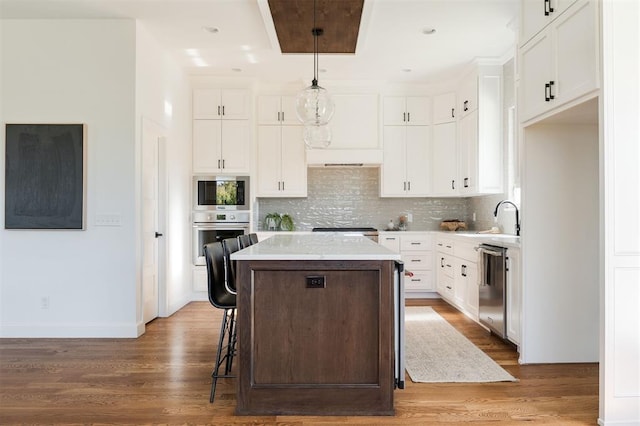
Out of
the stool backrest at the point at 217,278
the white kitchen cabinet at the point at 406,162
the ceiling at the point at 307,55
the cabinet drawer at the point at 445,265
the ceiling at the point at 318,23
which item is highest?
the ceiling at the point at 307,55

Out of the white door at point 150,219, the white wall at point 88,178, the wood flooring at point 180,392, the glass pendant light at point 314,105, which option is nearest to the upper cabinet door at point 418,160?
the glass pendant light at point 314,105

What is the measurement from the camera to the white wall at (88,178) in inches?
155

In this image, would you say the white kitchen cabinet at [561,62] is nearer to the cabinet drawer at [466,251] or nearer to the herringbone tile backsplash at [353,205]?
the cabinet drawer at [466,251]

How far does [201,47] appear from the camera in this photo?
15.1ft

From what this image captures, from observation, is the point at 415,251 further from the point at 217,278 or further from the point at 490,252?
the point at 217,278

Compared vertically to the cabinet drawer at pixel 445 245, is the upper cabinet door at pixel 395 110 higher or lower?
higher

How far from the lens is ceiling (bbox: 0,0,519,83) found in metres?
3.68

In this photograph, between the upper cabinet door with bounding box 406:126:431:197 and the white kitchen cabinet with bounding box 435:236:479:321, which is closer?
the white kitchen cabinet with bounding box 435:236:479:321

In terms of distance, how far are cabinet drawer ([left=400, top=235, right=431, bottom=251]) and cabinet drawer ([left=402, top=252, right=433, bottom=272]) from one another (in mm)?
80

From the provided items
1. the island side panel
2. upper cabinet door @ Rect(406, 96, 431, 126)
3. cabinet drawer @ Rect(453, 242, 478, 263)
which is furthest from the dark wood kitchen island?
upper cabinet door @ Rect(406, 96, 431, 126)

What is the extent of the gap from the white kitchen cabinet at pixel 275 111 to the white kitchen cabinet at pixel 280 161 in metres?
0.08

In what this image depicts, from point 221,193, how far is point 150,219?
1.26m

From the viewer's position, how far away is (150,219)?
447 centimetres
